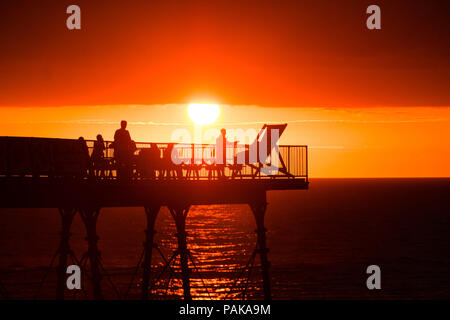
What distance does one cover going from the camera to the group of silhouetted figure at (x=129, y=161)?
2596cm

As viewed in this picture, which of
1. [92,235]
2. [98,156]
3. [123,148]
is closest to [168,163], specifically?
[123,148]

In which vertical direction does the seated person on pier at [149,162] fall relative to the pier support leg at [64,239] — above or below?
above

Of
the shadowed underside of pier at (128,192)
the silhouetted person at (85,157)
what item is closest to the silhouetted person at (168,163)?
the shadowed underside of pier at (128,192)

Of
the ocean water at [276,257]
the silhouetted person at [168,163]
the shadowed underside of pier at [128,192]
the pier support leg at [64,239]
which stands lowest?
the ocean water at [276,257]

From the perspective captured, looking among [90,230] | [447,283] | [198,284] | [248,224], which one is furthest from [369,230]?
[90,230]

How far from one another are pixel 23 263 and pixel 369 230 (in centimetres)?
7037

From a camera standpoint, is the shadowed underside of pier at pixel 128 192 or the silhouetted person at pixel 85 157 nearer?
the shadowed underside of pier at pixel 128 192

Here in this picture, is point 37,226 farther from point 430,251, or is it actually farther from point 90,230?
point 90,230

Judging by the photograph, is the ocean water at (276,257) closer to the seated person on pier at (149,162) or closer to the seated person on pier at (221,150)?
the seated person on pier at (221,150)

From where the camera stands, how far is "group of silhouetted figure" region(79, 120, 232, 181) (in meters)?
26.0

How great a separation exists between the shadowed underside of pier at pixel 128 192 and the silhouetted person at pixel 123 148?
2.44 ft

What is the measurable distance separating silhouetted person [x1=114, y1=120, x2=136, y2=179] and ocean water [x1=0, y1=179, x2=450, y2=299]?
912cm

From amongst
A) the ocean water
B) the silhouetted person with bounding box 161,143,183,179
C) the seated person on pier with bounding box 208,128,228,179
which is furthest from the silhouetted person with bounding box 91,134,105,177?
the ocean water

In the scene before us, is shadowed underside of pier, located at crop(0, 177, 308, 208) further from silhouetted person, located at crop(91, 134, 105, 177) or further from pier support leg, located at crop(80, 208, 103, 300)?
pier support leg, located at crop(80, 208, 103, 300)
